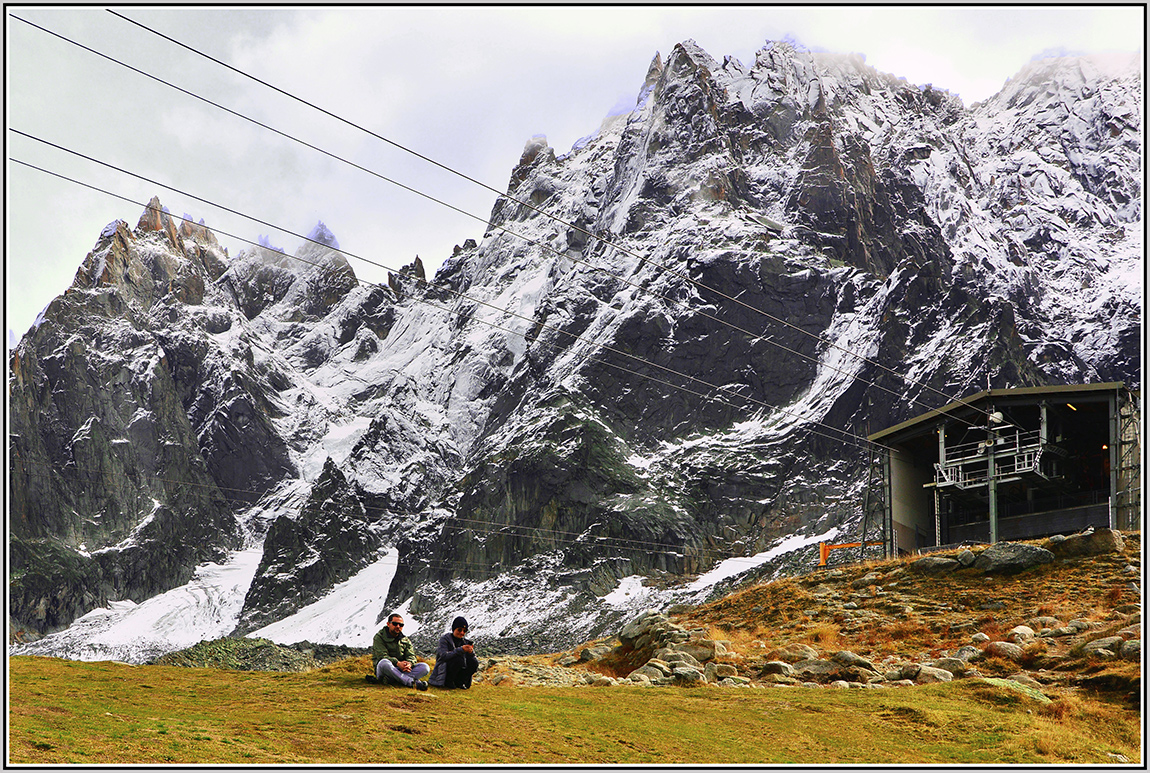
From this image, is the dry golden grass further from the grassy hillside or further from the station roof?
the station roof

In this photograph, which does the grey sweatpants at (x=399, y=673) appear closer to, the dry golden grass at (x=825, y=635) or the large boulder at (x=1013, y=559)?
the dry golden grass at (x=825, y=635)

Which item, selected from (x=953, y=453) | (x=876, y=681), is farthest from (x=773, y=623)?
(x=953, y=453)

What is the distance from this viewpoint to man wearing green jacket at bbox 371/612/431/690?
16875 millimetres

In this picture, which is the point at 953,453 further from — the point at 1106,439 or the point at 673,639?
the point at 673,639

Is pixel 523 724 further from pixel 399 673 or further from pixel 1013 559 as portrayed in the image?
pixel 1013 559

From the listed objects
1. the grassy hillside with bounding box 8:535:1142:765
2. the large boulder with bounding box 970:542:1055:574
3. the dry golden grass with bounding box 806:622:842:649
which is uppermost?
the large boulder with bounding box 970:542:1055:574

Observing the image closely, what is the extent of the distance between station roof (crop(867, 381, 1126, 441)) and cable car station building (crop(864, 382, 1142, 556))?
5 cm

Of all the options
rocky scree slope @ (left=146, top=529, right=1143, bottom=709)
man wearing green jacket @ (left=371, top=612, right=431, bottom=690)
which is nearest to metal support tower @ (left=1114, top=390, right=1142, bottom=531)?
rocky scree slope @ (left=146, top=529, right=1143, bottom=709)

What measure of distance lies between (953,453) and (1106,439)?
283 inches

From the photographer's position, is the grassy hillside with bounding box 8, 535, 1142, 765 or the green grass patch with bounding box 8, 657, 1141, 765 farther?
the grassy hillside with bounding box 8, 535, 1142, 765

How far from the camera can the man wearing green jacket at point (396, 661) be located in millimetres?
16875

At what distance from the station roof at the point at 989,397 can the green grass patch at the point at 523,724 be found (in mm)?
31961

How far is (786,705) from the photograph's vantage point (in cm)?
1750

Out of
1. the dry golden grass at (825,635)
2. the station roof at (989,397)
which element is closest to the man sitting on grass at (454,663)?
the dry golden grass at (825,635)
